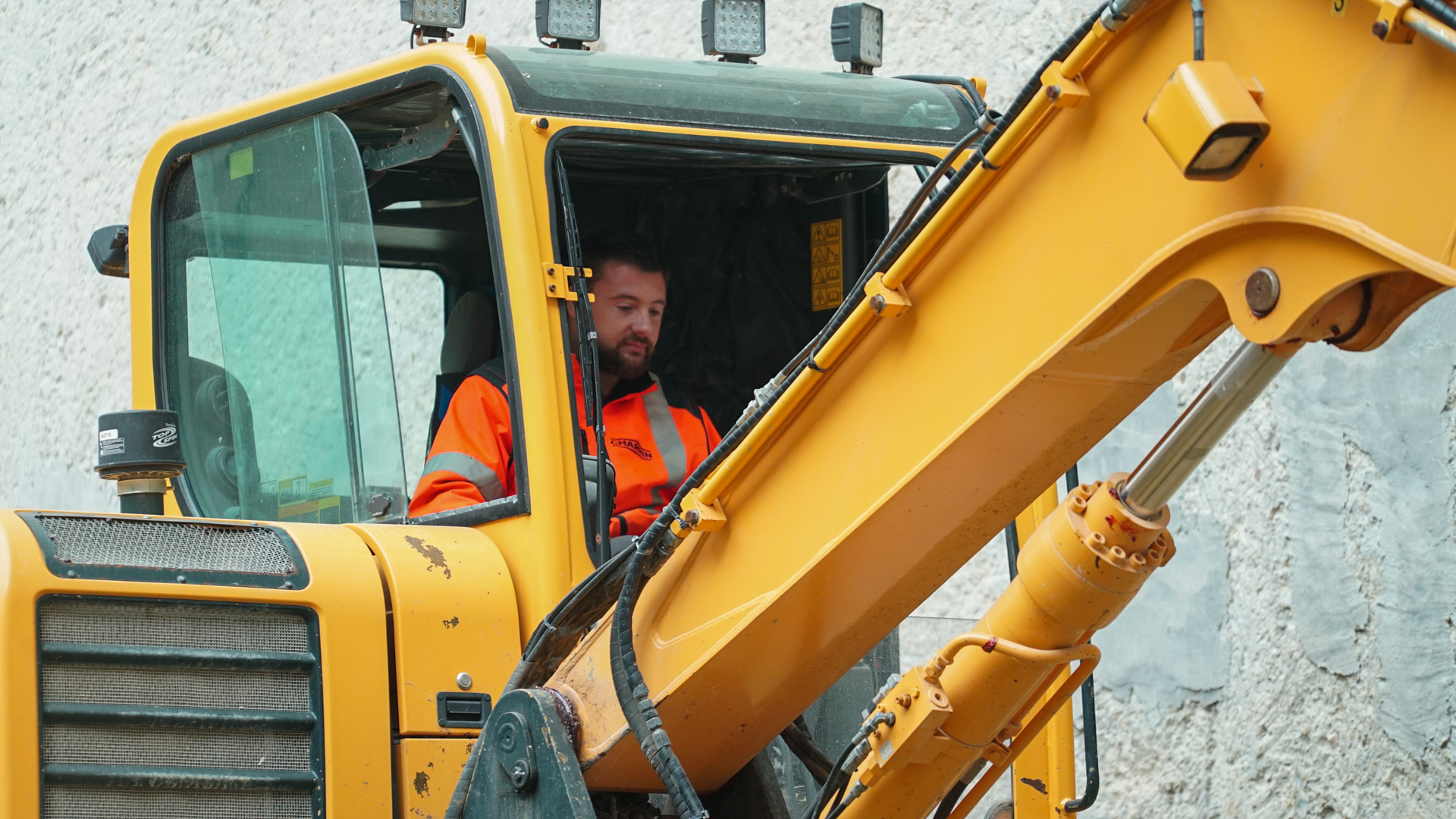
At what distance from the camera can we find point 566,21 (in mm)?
3088

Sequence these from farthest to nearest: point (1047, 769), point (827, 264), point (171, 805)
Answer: point (827, 264), point (1047, 769), point (171, 805)

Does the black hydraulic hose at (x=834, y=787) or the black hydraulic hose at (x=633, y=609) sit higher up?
the black hydraulic hose at (x=633, y=609)

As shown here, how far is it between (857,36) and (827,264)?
573 mm

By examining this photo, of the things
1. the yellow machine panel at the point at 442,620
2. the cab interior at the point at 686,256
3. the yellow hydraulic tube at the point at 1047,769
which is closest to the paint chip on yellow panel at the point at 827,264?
the cab interior at the point at 686,256

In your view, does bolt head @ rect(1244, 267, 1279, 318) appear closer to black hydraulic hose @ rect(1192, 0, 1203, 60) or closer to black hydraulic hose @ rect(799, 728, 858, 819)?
black hydraulic hose @ rect(1192, 0, 1203, 60)

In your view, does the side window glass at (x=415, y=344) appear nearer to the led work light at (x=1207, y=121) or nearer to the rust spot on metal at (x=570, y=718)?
the rust spot on metal at (x=570, y=718)

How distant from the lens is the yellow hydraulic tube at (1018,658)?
79.0 inches

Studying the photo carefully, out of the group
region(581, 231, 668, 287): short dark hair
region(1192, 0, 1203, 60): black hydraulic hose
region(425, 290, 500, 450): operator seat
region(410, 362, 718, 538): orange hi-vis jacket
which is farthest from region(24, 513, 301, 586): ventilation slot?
region(1192, 0, 1203, 60): black hydraulic hose

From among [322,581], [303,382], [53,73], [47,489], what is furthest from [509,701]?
[53,73]

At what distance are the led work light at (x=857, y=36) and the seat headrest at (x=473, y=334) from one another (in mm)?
942

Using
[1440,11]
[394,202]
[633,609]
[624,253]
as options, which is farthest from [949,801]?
[394,202]

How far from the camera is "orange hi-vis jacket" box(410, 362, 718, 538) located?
2863mm

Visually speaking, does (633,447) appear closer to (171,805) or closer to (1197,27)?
(171,805)

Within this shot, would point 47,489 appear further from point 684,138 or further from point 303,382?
point 684,138
